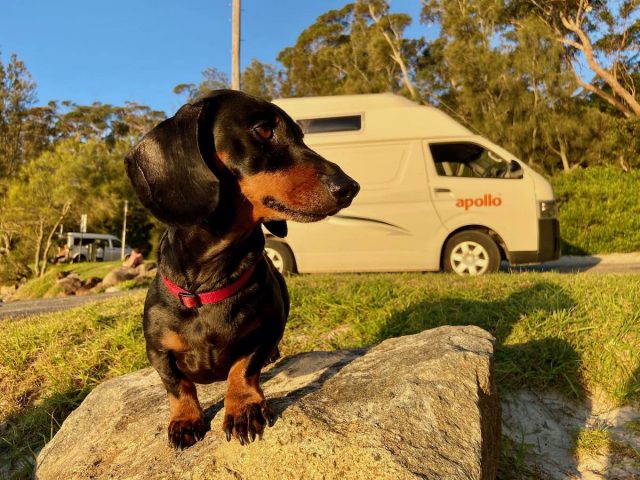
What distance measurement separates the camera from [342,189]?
172 cm

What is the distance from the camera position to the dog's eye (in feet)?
6.22

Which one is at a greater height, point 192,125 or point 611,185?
point 611,185

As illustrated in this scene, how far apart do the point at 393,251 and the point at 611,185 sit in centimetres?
924

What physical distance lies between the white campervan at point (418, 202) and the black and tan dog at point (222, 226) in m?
6.31

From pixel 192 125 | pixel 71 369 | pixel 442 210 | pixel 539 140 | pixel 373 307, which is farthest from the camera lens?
pixel 539 140

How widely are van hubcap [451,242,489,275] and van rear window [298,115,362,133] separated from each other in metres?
2.75

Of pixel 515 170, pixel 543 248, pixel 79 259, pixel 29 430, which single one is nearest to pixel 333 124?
pixel 515 170

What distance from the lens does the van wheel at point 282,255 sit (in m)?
8.58

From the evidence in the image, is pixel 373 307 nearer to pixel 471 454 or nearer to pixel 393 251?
pixel 471 454

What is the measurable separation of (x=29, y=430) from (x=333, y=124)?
6733 mm

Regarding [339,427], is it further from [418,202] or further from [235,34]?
[235,34]

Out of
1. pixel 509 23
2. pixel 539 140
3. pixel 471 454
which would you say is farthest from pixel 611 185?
pixel 471 454

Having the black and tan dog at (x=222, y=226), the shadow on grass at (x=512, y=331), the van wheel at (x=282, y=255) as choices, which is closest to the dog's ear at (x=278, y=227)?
the black and tan dog at (x=222, y=226)

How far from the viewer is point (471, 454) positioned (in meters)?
1.70
